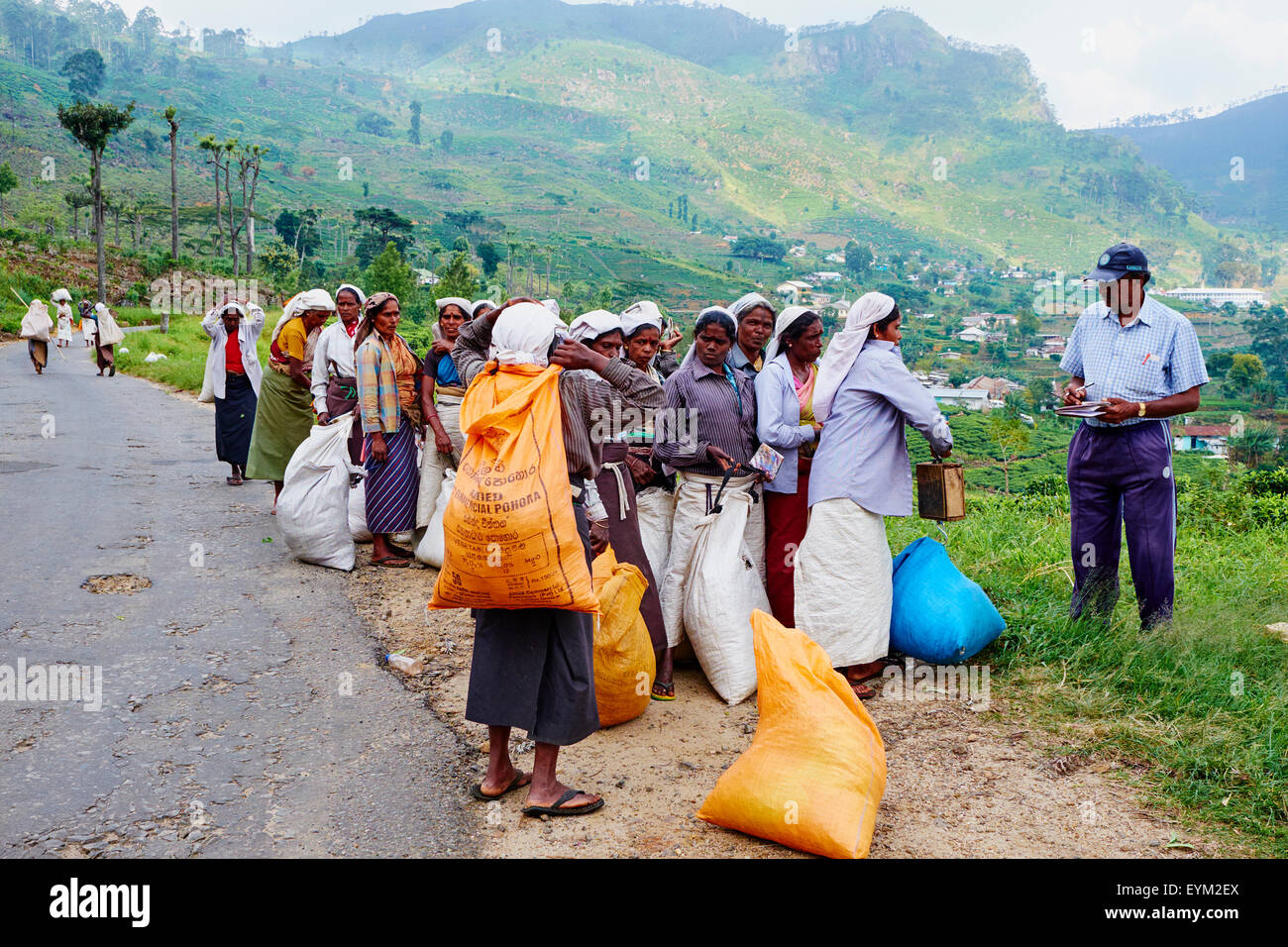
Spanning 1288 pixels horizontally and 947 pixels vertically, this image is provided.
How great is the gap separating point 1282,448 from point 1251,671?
113 ft

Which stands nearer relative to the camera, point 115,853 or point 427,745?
point 115,853

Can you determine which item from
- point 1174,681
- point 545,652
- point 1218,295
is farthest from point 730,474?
point 1218,295

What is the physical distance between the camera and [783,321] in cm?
450

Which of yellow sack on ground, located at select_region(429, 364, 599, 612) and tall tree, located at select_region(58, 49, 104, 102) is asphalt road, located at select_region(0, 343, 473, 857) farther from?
tall tree, located at select_region(58, 49, 104, 102)

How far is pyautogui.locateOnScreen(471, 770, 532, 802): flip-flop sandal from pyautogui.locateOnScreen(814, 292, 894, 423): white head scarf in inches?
80.3

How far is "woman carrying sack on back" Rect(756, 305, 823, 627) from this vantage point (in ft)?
14.4

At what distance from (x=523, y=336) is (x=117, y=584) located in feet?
12.2

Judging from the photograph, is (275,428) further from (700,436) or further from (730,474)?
(730,474)

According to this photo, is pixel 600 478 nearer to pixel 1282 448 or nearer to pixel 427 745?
pixel 427 745

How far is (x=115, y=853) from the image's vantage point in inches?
111

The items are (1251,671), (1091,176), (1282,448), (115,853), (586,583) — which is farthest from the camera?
(1091,176)

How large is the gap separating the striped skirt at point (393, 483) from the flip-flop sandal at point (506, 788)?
10.3 feet

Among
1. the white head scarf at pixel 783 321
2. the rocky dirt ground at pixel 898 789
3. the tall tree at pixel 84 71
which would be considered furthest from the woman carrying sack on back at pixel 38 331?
the tall tree at pixel 84 71

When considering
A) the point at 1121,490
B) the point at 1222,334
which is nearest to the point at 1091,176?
the point at 1222,334
